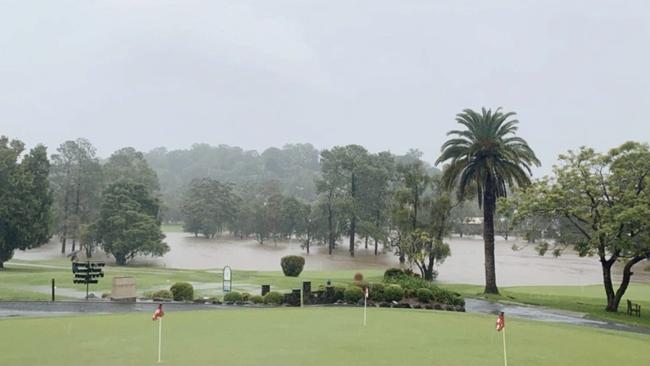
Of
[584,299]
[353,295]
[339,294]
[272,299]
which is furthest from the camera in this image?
[584,299]

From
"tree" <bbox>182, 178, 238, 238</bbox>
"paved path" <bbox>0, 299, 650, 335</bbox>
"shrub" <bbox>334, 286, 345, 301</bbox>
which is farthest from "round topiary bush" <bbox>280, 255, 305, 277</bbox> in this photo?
"tree" <bbox>182, 178, 238, 238</bbox>

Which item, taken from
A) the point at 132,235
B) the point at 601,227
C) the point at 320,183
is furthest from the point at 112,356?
the point at 320,183

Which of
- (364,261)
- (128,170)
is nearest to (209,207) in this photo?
(128,170)

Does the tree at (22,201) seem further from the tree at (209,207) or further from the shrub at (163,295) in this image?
the tree at (209,207)

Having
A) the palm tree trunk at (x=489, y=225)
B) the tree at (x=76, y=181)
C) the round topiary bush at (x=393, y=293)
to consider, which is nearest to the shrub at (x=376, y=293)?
the round topiary bush at (x=393, y=293)

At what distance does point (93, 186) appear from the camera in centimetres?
8925

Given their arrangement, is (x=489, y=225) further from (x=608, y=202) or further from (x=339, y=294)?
(x=339, y=294)

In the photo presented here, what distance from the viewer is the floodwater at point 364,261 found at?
2463 inches

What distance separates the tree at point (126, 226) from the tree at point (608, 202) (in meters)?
47.3

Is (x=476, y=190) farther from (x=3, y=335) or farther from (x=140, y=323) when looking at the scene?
(x=3, y=335)

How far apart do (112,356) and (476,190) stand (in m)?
34.1

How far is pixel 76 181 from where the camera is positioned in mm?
87188

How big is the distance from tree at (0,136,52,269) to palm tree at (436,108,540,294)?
126ft

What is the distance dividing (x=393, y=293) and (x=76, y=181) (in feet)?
241
